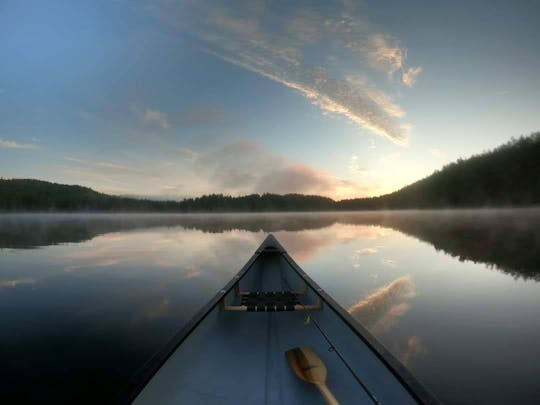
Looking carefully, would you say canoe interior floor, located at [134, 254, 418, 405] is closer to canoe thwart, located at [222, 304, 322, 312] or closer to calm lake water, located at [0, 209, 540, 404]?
canoe thwart, located at [222, 304, 322, 312]

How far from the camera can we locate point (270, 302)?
5.43 m

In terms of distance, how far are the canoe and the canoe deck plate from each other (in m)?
0.02

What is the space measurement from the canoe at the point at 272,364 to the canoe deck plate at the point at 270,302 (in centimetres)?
2

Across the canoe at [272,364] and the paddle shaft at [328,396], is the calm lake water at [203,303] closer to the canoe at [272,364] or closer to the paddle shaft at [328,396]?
the canoe at [272,364]

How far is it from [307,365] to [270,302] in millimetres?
1903

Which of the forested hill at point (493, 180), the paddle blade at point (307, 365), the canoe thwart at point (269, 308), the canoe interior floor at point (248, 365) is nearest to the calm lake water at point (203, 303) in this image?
the canoe interior floor at point (248, 365)

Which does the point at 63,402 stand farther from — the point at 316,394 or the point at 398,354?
the point at 398,354

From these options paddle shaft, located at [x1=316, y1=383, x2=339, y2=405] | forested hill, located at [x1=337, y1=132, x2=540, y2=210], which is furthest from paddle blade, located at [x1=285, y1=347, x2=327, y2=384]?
forested hill, located at [x1=337, y1=132, x2=540, y2=210]

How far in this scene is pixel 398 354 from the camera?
5.57m

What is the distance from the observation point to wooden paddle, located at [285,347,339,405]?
3.38 meters

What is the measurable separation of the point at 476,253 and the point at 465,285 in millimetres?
9814

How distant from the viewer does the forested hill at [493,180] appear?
405ft

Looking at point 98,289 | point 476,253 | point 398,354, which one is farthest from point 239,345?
point 476,253

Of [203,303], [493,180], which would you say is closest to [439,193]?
[493,180]
